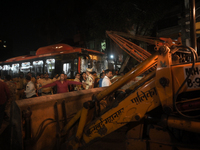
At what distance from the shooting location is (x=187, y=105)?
6.76 feet

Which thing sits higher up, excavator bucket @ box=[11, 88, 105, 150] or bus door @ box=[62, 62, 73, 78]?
bus door @ box=[62, 62, 73, 78]

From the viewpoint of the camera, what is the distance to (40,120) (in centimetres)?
313

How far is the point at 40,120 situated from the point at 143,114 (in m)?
2.13

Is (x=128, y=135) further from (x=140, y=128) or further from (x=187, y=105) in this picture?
(x=187, y=105)

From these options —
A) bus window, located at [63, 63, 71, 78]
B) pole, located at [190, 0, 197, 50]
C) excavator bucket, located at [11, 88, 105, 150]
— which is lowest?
excavator bucket, located at [11, 88, 105, 150]

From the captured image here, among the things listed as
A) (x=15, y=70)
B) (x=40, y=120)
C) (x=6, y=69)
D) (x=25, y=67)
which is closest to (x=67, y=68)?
(x=25, y=67)

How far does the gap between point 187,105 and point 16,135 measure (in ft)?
9.66

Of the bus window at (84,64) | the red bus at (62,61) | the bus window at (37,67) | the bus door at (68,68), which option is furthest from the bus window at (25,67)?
the bus window at (84,64)

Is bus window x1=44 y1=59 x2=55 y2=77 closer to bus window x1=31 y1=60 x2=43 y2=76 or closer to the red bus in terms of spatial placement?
the red bus

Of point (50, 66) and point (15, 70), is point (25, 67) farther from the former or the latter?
point (50, 66)

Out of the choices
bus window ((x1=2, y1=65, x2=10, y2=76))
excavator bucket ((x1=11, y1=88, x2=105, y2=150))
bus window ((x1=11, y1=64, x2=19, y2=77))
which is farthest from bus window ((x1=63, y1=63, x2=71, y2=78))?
bus window ((x1=2, y1=65, x2=10, y2=76))

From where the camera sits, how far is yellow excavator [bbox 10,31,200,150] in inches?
80.4

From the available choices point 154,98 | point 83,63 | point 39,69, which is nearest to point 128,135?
point 154,98

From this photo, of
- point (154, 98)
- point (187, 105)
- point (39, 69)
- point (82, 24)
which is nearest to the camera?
point (187, 105)
